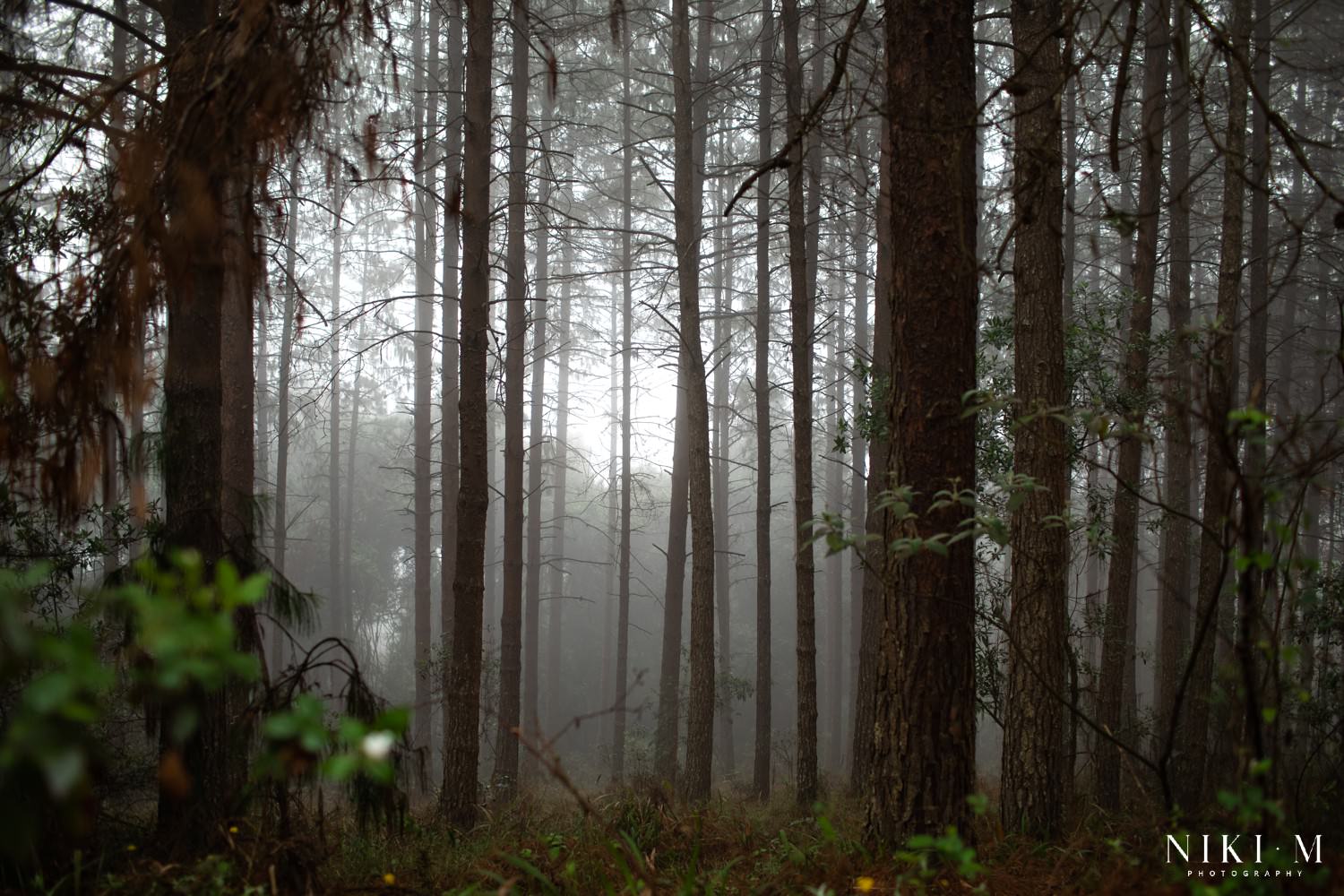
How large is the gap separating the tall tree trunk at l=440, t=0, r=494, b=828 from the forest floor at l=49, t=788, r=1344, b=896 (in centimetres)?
128

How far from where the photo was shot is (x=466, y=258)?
777cm

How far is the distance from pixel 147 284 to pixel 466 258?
15.8 ft

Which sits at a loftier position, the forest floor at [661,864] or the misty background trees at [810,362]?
the misty background trees at [810,362]

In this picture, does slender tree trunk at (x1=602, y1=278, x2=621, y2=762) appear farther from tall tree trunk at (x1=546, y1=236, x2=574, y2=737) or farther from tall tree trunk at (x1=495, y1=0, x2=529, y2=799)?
tall tree trunk at (x1=495, y1=0, x2=529, y2=799)

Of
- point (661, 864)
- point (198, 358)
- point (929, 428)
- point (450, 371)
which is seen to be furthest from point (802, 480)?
point (450, 371)

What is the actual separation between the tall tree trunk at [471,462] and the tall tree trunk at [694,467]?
329cm

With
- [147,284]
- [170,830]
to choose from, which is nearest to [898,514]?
[147,284]

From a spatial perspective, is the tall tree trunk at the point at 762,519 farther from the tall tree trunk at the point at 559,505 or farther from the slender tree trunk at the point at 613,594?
the tall tree trunk at the point at 559,505

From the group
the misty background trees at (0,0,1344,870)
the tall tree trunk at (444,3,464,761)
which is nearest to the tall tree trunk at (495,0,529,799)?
the misty background trees at (0,0,1344,870)

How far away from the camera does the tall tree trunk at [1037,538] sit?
5867 millimetres

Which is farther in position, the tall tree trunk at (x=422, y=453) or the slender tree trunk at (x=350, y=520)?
the slender tree trunk at (x=350, y=520)

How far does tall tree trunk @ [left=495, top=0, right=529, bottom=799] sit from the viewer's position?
454 inches

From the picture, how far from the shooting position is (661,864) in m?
4.76

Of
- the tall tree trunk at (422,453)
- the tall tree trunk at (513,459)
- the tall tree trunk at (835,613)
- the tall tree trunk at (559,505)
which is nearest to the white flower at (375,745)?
the tall tree trunk at (513,459)
